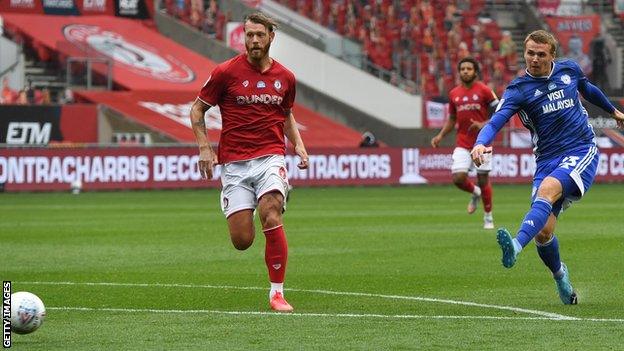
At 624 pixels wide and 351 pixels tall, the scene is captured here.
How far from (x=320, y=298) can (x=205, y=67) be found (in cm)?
3501

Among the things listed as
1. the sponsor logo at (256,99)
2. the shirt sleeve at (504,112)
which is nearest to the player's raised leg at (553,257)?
the shirt sleeve at (504,112)

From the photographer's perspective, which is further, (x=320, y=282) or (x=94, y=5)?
(x=94, y=5)

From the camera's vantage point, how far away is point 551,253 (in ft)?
38.1

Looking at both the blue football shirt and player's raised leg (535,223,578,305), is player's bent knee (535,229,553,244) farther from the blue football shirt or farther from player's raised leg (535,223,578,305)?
the blue football shirt

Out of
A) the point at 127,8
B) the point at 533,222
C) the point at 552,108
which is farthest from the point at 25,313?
the point at 127,8

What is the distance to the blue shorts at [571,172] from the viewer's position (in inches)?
445

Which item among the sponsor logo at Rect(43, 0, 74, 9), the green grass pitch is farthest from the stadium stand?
the green grass pitch

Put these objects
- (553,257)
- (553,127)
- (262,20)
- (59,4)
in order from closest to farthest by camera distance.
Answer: (262,20) < (553,127) < (553,257) < (59,4)

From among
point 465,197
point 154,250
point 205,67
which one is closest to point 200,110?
point 154,250

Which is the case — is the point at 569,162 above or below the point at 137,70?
above

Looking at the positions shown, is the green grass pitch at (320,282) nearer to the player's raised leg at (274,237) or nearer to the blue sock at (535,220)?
the player's raised leg at (274,237)

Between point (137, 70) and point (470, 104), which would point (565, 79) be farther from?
point (137, 70)

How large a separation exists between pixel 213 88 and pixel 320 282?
10.1ft

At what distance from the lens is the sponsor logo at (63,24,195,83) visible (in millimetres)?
45656
